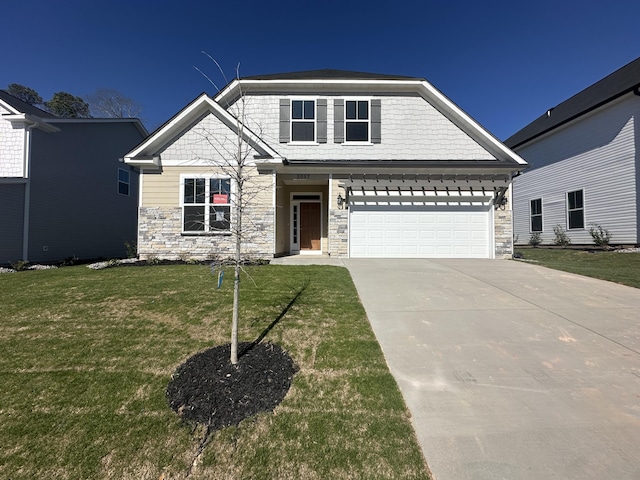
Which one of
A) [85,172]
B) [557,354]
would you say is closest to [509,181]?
[557,354]

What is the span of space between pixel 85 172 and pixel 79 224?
7.78 feet

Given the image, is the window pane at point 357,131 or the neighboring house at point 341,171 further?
the window pane at point 357,131

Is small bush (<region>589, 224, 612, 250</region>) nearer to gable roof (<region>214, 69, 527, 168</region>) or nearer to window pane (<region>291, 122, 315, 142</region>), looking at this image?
gable roof (<region>214, 69, 527, 168</region>)

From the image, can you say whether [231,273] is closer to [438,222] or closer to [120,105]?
[438,222]

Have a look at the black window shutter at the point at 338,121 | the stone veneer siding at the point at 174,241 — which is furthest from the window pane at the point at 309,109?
the stone veneer siding at the point at 174,241

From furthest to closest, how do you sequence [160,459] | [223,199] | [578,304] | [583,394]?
[223,199] < [578,304] < [583,394] < [160,459]

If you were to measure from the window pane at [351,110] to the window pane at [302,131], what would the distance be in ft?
4.75

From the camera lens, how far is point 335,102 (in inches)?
451

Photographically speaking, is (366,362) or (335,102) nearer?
(366,362)

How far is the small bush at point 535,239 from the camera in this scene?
16814 millimetres

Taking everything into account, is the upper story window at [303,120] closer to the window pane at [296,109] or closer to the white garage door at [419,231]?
the window pane at [296,109]

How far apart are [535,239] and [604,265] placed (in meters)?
7.97

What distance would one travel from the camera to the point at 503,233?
1067 cm

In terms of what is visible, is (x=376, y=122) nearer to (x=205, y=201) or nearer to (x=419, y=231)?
(x=419, y=231)
